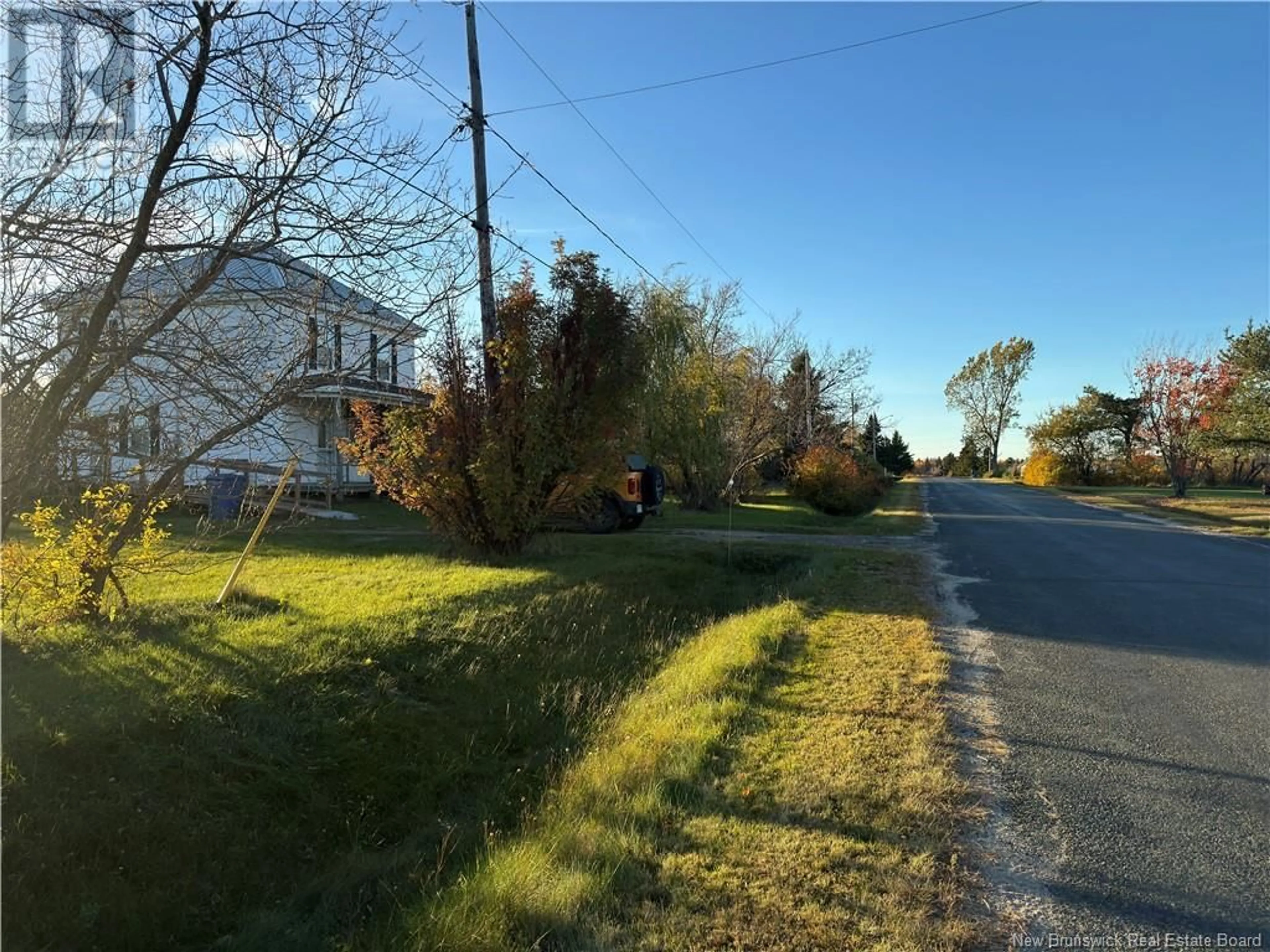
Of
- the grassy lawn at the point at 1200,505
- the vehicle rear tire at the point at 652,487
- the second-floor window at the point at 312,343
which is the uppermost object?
the second-floor window at the point at 312,343

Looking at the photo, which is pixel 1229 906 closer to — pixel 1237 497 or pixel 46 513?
pixel 46 513

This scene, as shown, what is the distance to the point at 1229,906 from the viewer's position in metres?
2.97

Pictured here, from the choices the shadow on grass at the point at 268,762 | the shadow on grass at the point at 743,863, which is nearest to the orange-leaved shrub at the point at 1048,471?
the shadow on grass at the point at 268,762

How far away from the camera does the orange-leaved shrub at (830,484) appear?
28031mm

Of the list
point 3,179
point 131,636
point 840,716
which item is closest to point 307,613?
point 131,636

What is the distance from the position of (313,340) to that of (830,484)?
82.2 ft

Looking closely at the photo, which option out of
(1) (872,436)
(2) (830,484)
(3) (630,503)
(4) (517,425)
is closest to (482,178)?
(4) (517,425)

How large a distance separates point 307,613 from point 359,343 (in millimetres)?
3872

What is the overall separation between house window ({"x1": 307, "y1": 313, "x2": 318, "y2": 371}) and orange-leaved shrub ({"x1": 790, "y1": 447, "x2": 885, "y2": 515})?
81.3ft

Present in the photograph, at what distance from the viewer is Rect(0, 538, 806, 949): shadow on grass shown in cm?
407

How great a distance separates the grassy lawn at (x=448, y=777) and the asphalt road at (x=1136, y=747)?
1.68 feet

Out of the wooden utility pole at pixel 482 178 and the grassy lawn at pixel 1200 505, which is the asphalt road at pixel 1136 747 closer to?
the wooden utility pole at pixel 482 178

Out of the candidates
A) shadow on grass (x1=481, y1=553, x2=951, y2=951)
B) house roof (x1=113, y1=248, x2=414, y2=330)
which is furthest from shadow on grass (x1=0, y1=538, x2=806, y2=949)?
house roof (x1=113, y1=248, x2=414, y2=330)

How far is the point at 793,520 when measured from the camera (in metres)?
23.6
